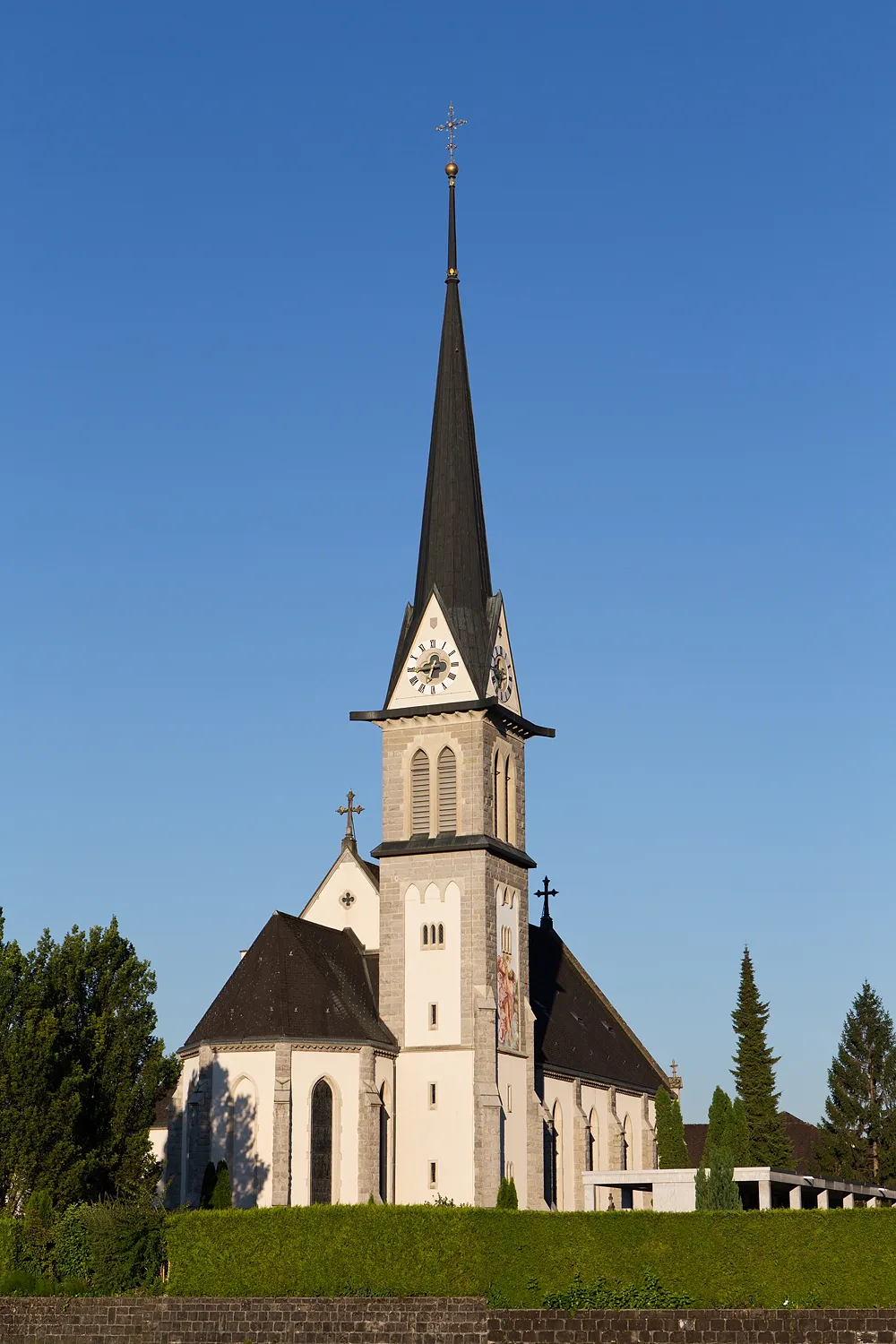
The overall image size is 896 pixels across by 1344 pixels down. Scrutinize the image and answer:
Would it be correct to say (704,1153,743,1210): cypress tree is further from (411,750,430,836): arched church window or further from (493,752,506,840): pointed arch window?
(411,750,430,836): arched church window

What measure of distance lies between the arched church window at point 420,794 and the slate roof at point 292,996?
5.13 metres

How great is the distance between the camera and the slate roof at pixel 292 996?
56.9 m

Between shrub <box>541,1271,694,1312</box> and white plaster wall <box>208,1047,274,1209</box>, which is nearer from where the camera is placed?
shrub <box>541,1271,694,1312</box>

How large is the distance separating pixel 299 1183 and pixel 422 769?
49.9 ft

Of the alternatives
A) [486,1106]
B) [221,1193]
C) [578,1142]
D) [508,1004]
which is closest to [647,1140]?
[578,1142]

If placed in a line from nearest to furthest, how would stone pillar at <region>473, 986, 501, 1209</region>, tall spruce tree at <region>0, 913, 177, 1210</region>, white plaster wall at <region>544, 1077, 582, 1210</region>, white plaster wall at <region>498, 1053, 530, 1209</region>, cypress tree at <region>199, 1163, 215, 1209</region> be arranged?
tall spruce tree at <region>0, 913, 177, 1210</region> → cypress tree at <region>199, 1163, 215, 1209</region> → stone pillar at <region>473, 986, 501, 1209</region> → white plaster wall at <region>498, 1053, 530, 1209</region> → white plaster wall at <region>544, 1077, 582, 1210</region>

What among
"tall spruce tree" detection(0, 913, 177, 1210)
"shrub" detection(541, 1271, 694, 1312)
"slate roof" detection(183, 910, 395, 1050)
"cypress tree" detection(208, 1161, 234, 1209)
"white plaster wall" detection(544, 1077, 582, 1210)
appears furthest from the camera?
"white plaster wall" detection(544, 1077, 582, 1210)

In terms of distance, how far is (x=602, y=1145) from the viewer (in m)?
72.4


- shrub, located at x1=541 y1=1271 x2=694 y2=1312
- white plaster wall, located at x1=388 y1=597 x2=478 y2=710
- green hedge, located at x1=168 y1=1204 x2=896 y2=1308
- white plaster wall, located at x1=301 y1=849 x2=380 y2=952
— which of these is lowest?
shrub, located at x1=541 y1=1271 x2=694 y2=1312

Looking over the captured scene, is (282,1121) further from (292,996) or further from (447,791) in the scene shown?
(447,791)

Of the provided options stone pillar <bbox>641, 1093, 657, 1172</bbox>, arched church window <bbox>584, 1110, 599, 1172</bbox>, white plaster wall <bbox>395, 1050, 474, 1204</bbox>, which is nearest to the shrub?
white plaster wall <bbox>395, 1050, 474, 1204</bbox>

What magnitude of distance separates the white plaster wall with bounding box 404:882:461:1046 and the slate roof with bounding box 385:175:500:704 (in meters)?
7.38

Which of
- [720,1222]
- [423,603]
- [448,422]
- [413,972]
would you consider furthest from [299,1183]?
[448,422]

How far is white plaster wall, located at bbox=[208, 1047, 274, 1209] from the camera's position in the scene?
55.2 metres
